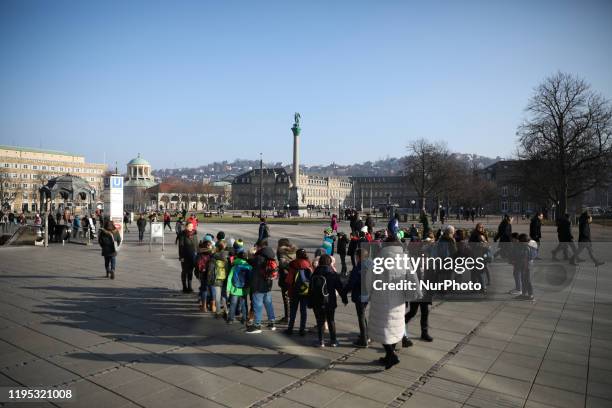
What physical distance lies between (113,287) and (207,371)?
7342mm

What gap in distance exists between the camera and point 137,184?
473ft

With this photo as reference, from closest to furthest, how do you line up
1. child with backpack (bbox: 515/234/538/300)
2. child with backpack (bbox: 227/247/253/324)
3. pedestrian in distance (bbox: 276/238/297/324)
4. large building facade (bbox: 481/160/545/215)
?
child with backpack (bbox: 227/247/253/324), pedestrian in distance (bbox: 276/238/297/324), child with backpack (bbox: 515/234/538/300), large building facade (bbox: 481/160/545/215)

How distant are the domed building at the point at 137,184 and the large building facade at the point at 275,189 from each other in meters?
30.5

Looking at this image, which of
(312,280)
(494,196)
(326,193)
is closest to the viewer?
(312,280)

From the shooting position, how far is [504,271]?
47.7ft

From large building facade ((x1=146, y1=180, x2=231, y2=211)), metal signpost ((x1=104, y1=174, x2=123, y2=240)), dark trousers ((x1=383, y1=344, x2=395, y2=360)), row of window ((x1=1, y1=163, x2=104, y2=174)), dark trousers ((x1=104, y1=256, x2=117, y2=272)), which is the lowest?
dark trousers ((x1=383, y1=344, x2=395, y2=360))

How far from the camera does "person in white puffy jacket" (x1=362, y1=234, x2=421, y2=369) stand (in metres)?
6.32

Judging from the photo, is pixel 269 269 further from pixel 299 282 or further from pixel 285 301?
pixel 285 301

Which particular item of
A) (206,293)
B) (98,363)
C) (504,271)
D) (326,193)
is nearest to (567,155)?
(504,271)

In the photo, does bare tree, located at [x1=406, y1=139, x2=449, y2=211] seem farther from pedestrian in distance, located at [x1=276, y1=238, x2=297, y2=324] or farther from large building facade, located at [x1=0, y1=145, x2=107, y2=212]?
large building facade, located at [x1=0, y1=145, x2=107, y2=212]

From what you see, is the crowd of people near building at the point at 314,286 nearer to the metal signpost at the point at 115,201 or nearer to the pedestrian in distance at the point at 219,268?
the pedestrian in distance at the point at 219,268

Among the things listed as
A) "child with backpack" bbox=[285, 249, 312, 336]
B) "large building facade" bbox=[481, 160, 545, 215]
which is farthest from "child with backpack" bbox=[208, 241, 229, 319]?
"large building facade" bbox=[481, 160, 545, 215]

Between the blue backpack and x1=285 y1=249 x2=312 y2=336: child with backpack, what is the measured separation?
77 cm

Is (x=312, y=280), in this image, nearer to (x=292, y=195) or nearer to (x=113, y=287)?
(x=113, y=287)
